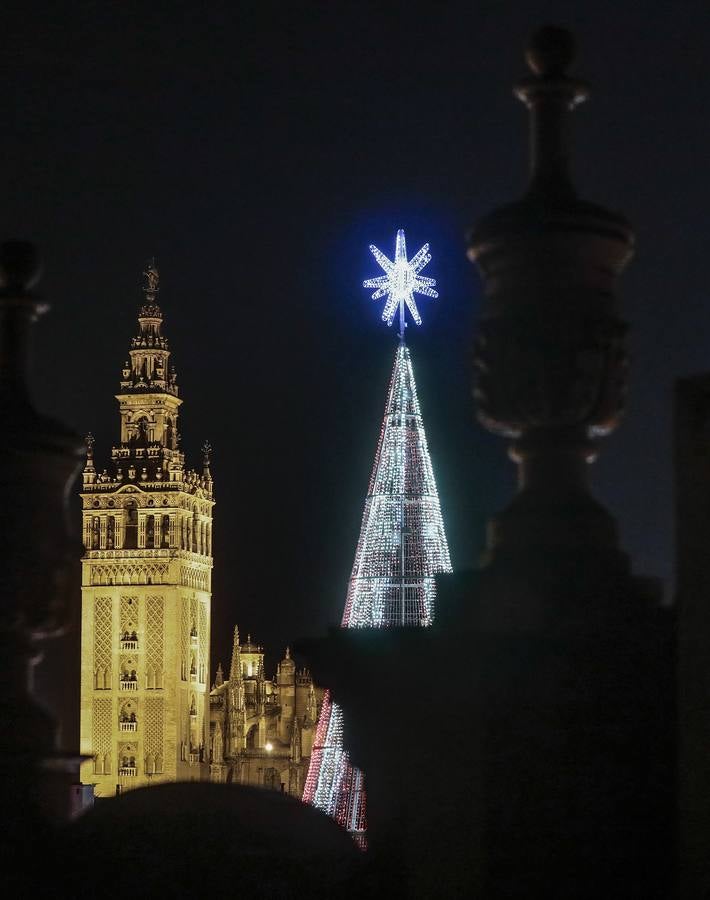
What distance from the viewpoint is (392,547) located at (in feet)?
89.9

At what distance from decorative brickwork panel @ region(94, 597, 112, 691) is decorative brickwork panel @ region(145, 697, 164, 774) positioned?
5.49 feet

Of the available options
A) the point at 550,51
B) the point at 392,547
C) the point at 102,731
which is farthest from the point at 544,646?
the point at 102,731

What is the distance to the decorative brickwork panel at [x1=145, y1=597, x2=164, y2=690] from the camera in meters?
52.8

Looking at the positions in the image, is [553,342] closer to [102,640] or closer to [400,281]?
[400,281]

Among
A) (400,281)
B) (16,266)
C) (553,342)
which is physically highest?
(400,281)

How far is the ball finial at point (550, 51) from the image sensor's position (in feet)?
15.2

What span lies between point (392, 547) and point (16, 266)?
21939 millimetres

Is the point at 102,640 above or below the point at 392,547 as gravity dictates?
below

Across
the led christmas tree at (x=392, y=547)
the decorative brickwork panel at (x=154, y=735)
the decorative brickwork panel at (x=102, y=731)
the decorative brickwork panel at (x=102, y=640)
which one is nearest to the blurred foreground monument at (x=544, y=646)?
the led christmas tree at (x=392, y=547)

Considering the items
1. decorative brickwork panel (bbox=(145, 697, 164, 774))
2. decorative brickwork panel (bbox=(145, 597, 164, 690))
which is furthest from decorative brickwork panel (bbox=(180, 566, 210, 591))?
decorative brickwork panel (bbox=(145, 697, 164, 774))

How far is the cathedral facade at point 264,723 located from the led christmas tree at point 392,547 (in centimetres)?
2031

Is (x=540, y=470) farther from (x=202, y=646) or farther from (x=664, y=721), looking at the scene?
(x=202, y=646)

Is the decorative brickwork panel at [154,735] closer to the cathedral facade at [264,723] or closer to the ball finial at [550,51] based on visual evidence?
the cathedral facade at [264,723]

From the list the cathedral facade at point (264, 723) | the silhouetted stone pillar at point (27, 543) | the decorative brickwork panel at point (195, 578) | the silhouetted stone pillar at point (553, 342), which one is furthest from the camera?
the decorative brickwork panel at point (195, 578)
